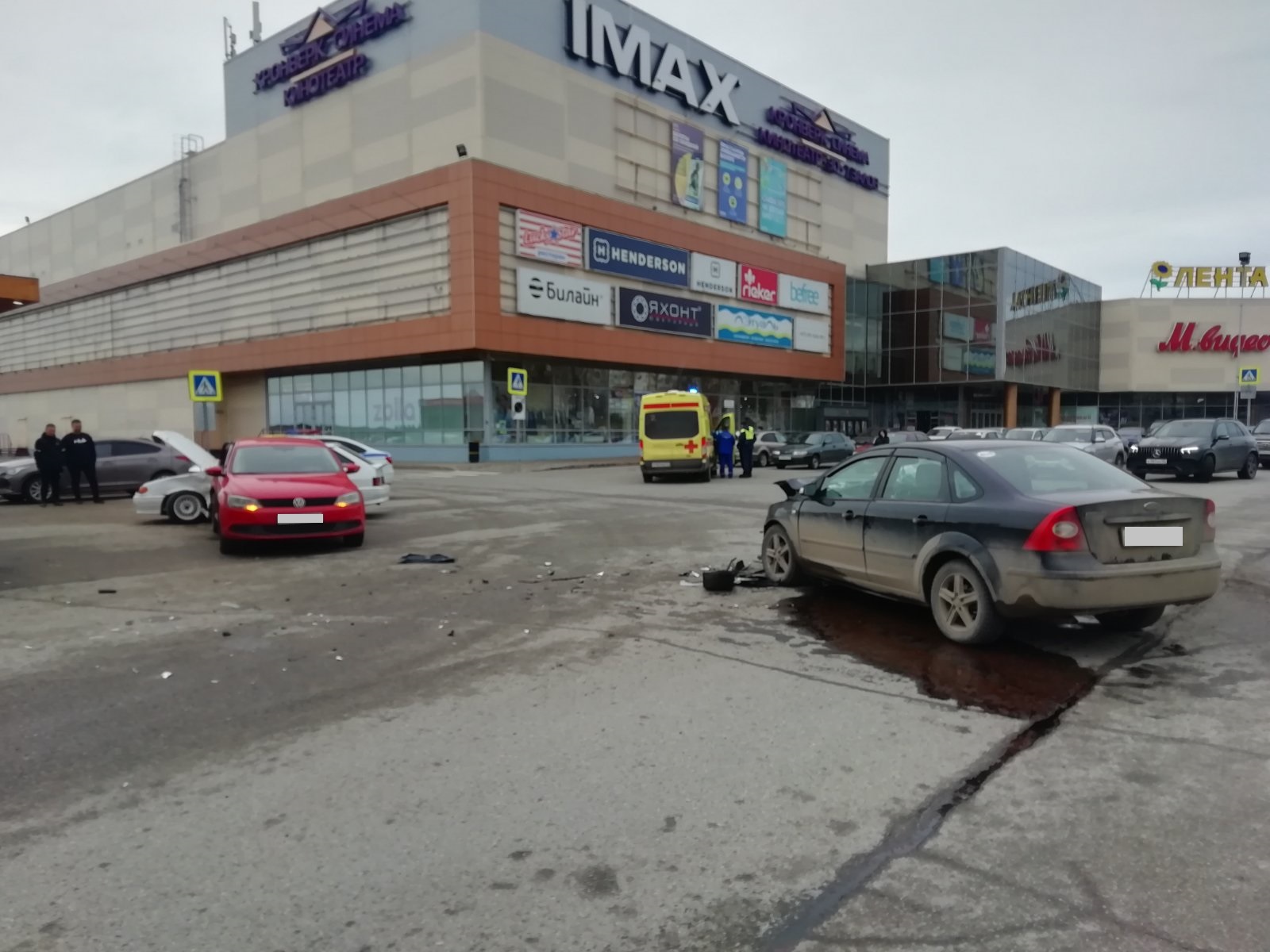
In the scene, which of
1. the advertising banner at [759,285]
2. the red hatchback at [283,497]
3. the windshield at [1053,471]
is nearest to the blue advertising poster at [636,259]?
the advertising banner at [759,285]

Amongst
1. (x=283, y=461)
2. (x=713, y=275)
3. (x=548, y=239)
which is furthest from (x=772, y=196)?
(x=283, y=461)

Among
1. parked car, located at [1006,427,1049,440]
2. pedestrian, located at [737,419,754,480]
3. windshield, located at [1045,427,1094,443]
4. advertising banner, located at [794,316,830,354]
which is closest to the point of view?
parked car, located at [1006,427,1049,440]

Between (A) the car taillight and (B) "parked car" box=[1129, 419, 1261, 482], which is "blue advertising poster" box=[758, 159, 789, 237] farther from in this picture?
(A) the car taillight

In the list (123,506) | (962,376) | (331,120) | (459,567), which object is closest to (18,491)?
(123,506)

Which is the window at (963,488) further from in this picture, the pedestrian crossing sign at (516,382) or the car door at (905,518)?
the pedestrian crossing sign at (516,382)

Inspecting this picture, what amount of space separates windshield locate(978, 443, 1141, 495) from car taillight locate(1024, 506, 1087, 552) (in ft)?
1.29

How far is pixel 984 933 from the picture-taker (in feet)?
8.77

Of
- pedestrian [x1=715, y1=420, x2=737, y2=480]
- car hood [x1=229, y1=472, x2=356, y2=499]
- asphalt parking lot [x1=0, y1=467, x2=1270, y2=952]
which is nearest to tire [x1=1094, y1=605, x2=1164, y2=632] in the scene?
asphalt parking lot [x1=0, y1=467, x2=1270, y2=952]

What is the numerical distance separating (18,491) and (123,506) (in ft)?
10.7

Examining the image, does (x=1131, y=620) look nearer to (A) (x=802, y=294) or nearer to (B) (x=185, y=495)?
(B) (x=185, y=495)

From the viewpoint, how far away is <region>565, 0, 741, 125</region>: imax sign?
37.3m

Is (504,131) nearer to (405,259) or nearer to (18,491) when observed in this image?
(405,259)

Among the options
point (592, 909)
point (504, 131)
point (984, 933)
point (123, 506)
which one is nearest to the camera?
point (984, 933)

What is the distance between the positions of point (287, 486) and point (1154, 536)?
961cm
